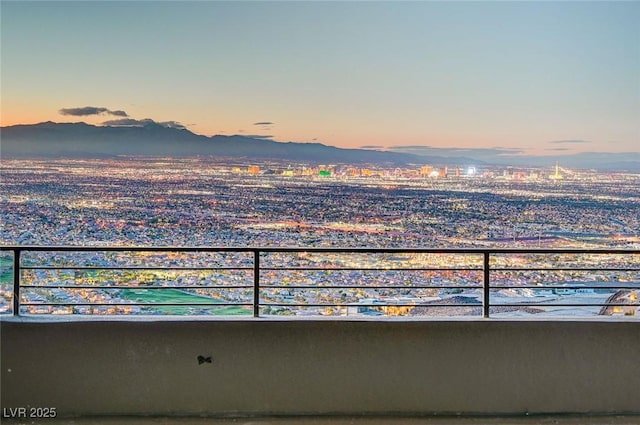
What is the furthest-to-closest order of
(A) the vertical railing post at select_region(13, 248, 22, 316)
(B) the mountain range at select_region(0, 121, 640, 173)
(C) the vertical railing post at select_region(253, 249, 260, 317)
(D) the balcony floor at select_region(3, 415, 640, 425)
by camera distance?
(B) the mountain range at select_region(0, 121, 640, 173) < (C) the vertical railing post at select_region(253, 249, 260, 317) < (A) the vertical railing post at select_region(13, 248, 22, 316) < (D) the balcony floor at select_region(3, 415, 640, 425)

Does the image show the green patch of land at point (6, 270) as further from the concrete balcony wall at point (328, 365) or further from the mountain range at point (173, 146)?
the mountain range at point (173, 146)

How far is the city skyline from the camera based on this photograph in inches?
230

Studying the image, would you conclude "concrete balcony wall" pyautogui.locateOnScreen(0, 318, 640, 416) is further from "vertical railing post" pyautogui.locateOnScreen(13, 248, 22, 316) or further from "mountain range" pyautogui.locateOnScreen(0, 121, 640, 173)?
"mountain range" pyautogui.locateOnScreen(0, 121, 640, 173)

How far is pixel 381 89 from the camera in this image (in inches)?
253

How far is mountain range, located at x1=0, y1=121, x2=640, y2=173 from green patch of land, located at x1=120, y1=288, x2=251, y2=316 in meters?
2.93

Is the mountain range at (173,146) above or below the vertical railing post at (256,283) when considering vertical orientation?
above

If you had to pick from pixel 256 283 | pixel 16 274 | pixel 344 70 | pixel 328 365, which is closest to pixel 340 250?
pixel 256 283

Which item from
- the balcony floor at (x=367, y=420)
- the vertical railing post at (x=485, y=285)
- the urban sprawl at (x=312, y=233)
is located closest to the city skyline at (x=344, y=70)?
the urban sprawl at (x=312, y=233)

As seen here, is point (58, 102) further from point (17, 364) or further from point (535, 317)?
point (535, 317)

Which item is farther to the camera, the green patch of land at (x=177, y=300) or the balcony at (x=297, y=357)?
the green patch of land at (x=177, y=300)

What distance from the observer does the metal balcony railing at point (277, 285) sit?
11.8ft

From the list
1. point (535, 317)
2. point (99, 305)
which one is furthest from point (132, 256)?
point (535, 317)

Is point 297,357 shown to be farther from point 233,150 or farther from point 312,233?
point 233,150

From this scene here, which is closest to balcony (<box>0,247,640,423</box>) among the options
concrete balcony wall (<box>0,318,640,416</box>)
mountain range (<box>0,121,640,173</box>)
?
concrete balcony wall (<box>0,318,640,416</box>)
